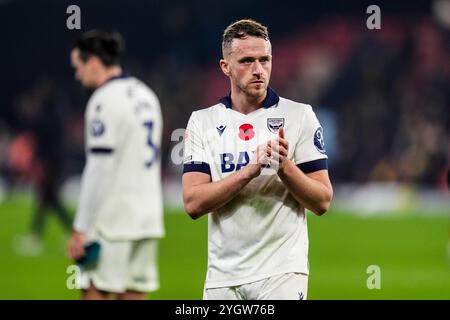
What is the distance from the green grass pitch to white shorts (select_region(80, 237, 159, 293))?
3.16m

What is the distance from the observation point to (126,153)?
21.7ft

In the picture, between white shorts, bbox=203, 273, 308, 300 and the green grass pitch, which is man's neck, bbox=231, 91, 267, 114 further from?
the green grass pitch

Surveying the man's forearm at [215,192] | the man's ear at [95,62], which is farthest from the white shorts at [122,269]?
the man's forearm at [215,192]

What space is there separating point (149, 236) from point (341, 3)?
75.1 feet

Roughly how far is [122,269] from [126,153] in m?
0.76

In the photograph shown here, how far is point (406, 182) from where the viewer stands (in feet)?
70.2

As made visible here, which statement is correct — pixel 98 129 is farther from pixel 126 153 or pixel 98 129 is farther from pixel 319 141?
pixel 319 141

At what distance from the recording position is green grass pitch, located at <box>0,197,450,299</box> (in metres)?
10.5

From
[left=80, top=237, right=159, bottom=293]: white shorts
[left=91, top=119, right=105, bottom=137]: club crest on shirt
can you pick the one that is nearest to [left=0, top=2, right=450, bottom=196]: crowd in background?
[left=80, top=237, right=159, bottom=293]: white shorts

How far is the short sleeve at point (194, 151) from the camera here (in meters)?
4.74

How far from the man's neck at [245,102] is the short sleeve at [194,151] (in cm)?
21

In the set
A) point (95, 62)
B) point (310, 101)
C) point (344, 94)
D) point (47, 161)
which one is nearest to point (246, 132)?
point (95, 62)

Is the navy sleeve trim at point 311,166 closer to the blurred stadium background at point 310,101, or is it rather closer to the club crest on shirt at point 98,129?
the club crest on shirt at point 98,129
